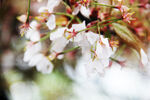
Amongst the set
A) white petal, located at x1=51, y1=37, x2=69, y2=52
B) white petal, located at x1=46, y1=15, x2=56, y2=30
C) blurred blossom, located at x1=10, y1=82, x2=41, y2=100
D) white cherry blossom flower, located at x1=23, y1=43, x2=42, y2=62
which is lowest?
blurred blossom, located at x1=10, y1=82, x2=41, y2=100

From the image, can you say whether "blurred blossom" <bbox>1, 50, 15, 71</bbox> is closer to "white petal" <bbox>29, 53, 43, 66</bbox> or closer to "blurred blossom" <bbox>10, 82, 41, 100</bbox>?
"blurred blossom" <bbox>10, 82, 41, 100</bbox>

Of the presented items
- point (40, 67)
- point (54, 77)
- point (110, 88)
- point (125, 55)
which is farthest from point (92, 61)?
point (110, 88)

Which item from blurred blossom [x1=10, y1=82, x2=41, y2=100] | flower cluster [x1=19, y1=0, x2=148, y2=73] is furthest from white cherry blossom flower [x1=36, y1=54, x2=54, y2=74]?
blurred blossom [x1=10, y1=82, x2=41, y2=100]

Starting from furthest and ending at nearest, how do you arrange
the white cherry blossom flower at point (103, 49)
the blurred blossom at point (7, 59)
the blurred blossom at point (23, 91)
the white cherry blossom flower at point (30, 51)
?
the blurred blossom at point (23, 91)
the blurred blossom at point (7, 59)
the white cherry blossom flower at point (30, 51)
the white cherry blossom flower at point (103, 49)

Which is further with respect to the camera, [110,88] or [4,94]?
[110,88]

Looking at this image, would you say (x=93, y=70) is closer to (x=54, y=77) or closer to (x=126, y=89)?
(x=54, y=77)

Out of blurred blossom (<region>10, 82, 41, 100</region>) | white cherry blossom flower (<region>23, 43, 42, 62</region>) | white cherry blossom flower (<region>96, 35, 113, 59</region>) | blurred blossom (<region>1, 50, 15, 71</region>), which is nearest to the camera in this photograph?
white cherry blossom flower (<region>96, 35, 113, 59</region>)

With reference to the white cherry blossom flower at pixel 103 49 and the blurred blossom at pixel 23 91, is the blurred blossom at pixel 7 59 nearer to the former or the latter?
the blurred blossom at pixel 23 91

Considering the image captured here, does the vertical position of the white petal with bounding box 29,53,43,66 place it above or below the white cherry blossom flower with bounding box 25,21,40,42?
below

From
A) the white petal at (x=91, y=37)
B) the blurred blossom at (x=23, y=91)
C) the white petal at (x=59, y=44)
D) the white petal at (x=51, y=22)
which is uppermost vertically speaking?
the white petal at (x=51, y=22)

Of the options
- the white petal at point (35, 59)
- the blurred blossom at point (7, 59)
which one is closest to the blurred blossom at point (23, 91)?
the blurred blossom at point (7, 59)

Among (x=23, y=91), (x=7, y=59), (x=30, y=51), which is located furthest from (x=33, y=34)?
(x=23, y=91)
